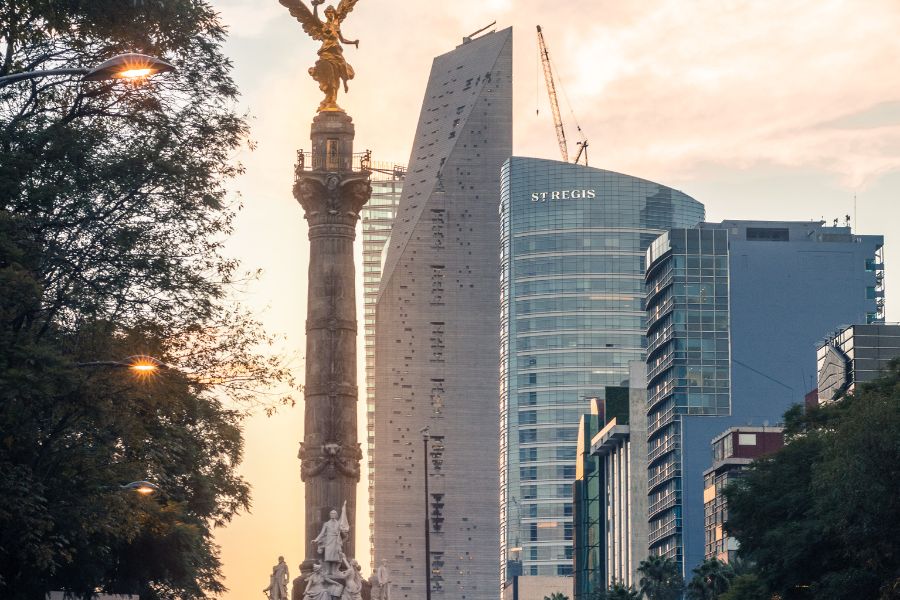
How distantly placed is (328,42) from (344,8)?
2181mm

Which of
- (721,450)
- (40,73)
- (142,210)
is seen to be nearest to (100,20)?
(142,210)

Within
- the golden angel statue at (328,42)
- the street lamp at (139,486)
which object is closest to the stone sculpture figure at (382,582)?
the golden angel statue at (328,42)

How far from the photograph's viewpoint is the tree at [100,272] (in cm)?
4028

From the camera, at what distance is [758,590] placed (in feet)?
285

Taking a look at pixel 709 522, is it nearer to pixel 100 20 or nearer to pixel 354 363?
pixel 354 363

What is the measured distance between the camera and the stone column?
92.8m

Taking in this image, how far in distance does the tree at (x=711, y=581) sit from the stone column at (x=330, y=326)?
36283mm

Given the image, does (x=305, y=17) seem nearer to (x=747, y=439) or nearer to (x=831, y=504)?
(x=831, y=504)

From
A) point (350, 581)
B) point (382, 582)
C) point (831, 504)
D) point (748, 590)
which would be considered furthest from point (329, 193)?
point (831, 504)

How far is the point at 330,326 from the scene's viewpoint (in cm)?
9469

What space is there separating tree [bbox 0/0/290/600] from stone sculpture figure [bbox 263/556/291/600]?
3779 centimetres

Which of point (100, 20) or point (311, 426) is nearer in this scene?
point (100, 20)

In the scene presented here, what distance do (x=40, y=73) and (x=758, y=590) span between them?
61921 mm

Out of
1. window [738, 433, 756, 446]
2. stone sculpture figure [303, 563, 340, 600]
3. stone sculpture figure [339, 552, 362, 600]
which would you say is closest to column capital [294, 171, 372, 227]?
stone sculpture figure [339, 552, 362, 600]
